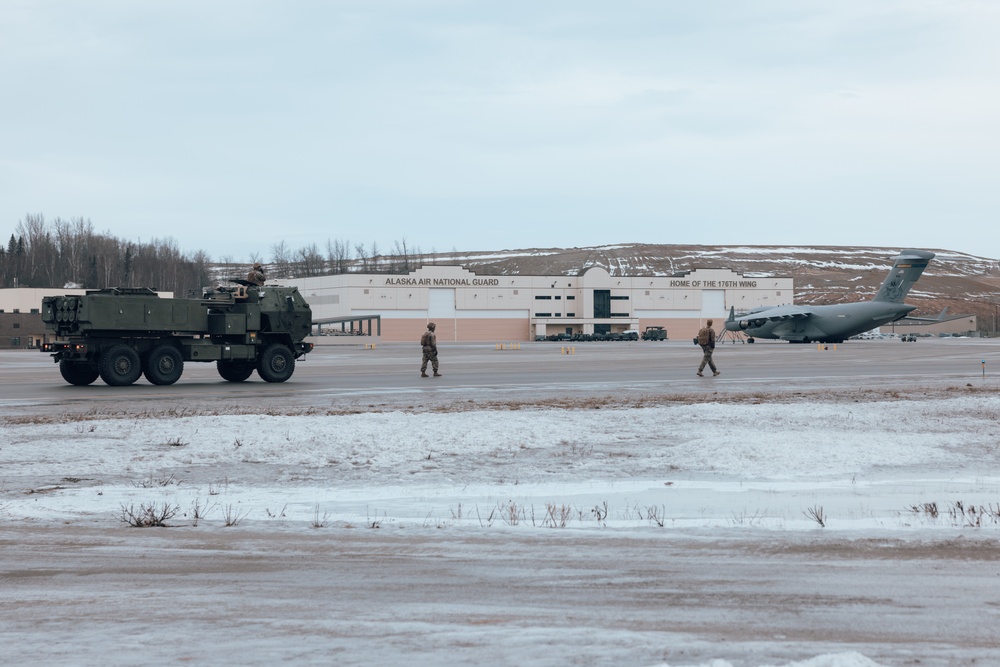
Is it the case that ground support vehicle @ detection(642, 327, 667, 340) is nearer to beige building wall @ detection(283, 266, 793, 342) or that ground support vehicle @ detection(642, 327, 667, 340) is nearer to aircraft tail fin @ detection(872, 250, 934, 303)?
beige building wall @ detection(283, 266, 793, 342)

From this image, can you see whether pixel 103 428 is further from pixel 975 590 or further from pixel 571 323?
pixel 571 323

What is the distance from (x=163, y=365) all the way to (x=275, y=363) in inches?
124

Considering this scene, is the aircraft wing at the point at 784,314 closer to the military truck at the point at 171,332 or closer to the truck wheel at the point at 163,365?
the military truck at the point at 171,332

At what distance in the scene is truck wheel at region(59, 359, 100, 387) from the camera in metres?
26.2

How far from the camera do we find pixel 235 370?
28.8 meters

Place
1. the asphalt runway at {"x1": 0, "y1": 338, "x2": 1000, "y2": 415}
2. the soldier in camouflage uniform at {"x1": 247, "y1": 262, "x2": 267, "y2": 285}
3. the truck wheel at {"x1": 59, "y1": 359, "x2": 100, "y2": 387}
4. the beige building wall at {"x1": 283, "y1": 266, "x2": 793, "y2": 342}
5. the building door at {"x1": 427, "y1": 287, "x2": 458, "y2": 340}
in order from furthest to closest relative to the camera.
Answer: the building door at {"x1": 427, "y1": 287, "x2": 458, "y2": 340} < the beige building wall at {"x1": 283, "y1": 266, "x2": 793, "y2": 342} < the soldier in camouflage uniform at {"x1": 247, "y1": 262, "x2": 267, "y2": 285} < the truck wheel at {"x1": 59, "y1": 359, "x2": 100, "y2": 387} < the asphalt runway at {"x1": 0, "y1": 338, "x2": 1000, "y2": 415}

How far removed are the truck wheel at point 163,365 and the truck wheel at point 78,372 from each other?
134 cm

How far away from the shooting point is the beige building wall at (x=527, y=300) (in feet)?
381

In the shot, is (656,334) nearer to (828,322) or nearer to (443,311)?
(443,311)

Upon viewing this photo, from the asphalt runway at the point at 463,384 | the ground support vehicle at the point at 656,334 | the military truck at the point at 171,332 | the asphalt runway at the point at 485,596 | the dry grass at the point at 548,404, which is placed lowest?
the ground support vehicle at the point at 656,334

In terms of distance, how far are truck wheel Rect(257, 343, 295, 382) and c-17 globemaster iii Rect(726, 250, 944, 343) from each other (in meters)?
45.7

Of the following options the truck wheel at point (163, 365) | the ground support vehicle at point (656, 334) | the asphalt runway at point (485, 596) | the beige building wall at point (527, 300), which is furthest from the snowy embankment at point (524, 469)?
the beige building wall at point (527, 300)

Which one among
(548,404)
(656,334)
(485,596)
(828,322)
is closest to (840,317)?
(828,322)

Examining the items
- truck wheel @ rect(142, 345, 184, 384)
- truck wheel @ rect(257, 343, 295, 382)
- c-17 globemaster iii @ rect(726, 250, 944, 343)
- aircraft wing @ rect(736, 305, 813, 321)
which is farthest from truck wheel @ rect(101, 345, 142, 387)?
aircraft wing @ rect(736, 305, 813, 321)
